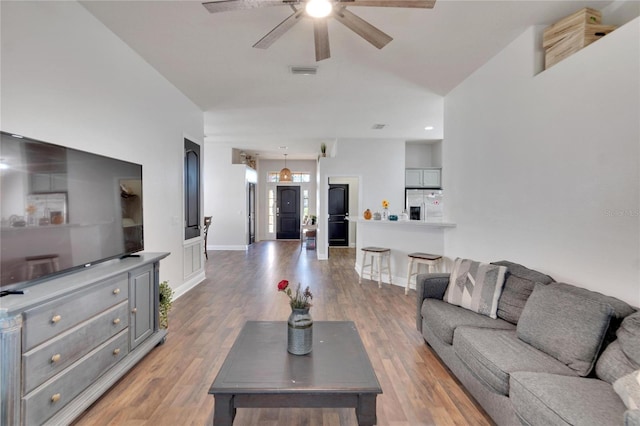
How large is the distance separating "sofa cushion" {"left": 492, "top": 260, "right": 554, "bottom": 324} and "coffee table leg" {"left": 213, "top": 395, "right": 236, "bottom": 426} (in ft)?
6.95

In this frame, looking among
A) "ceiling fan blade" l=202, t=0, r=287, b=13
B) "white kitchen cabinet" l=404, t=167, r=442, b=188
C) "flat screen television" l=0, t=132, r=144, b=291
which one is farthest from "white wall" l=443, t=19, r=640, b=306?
"white kitchen cabinet" l=404, t=167, r=442, b=188

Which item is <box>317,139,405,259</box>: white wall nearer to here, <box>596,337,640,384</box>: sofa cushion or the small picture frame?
the small picture frame

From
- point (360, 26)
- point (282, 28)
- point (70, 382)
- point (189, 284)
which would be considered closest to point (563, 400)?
point (360, 26)

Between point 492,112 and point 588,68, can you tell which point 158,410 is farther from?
point 492,112

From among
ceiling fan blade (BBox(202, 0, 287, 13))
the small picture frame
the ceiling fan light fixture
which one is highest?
ceiling fan blade (BBox(202, 0, 287, 13))

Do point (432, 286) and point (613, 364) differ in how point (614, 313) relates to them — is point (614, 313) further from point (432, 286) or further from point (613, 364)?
point (432, 286)

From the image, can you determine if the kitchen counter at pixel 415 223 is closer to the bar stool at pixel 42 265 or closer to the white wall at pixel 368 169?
the white wall at pixel 368 169

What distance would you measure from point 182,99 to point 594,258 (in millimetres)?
5030

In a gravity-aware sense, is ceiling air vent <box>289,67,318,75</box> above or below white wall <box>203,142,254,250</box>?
above

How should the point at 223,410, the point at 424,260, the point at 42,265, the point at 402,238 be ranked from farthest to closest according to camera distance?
the point at 402,238 < the point at 424,260 < the point at 42,265 < the point at 223,410

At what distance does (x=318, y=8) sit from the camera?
2.03m

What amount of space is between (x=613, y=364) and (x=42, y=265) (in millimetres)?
3228

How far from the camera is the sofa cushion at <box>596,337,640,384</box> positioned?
4.99ft

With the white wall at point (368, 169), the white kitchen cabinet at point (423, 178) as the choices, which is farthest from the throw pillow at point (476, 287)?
the white kitchen cabinet at point (423, 178)
